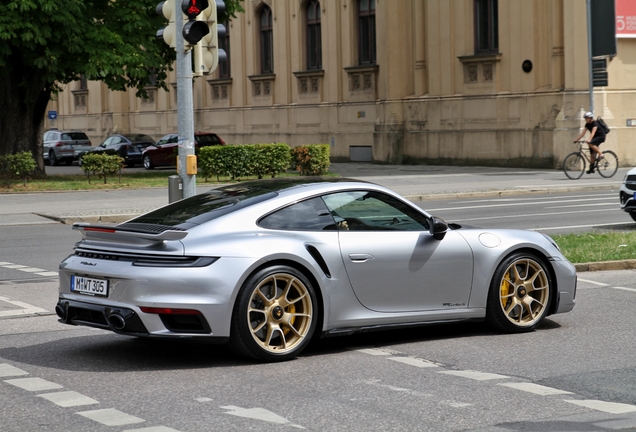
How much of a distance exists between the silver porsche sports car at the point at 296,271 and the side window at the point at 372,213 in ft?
0.04

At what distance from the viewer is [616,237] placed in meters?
15.0

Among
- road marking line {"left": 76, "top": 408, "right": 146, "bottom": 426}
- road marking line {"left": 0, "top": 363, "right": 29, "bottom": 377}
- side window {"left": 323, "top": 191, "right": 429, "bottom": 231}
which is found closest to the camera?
road marking line {"left": 76, "top": 408, "right": 146, "bottom": 426}

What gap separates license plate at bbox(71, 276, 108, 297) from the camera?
7.72 metres

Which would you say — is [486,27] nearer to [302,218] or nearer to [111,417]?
[302,218]

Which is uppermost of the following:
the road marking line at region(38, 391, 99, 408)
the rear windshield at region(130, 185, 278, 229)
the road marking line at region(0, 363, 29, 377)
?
the rear windshield at region(130, 185, 278, 229)

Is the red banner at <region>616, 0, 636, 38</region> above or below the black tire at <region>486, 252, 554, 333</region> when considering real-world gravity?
above

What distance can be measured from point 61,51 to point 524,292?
23893mm

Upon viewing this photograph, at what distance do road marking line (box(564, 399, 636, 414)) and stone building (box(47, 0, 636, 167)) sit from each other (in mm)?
28767

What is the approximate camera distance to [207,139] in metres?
43.8

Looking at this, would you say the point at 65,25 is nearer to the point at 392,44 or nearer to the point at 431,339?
the point at 392,44

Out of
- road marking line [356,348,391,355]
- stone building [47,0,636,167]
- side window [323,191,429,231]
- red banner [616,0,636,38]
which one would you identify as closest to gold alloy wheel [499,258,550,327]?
side window [323,191,429,231]

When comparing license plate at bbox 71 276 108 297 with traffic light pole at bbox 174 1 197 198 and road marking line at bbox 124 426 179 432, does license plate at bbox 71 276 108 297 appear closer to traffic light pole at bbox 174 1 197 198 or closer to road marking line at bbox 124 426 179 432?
road marking line at bbox 124 426 179 432

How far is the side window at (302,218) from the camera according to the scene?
809 cm

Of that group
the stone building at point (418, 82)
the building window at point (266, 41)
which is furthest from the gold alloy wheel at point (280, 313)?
the building window at point (266, 41)
